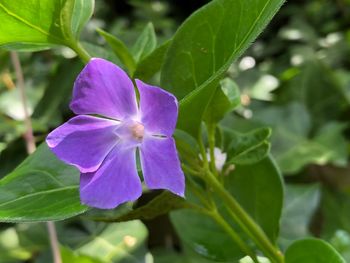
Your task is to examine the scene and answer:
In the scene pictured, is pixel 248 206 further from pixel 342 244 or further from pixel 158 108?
pixel 158 108

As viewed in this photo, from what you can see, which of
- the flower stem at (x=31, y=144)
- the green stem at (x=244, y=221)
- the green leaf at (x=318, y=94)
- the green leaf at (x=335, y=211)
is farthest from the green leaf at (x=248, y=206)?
the green leaf at (x=318, y=94)

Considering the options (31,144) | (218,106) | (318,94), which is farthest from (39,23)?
(318,94)

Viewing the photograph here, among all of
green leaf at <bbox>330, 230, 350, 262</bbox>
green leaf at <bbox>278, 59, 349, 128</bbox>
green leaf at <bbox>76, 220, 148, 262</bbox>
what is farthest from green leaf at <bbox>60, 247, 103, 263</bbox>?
green leaf at <bbox>278, 59, 349, 128</bbox>

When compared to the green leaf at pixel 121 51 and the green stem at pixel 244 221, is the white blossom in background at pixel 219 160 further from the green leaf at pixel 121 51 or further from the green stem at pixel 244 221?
the green leaf at pixel 121 51

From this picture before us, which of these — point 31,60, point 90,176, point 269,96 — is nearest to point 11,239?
point 31,60

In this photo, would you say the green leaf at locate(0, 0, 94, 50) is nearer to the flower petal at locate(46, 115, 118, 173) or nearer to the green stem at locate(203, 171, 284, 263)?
the flower petal at locate(46, 115, 118, 173)
